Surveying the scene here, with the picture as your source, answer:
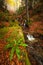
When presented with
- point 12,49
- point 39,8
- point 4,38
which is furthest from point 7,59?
point 39,8

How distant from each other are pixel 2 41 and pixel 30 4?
73.1 ft

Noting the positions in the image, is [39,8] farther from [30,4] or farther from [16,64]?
[16,64]

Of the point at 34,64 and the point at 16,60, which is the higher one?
the point at 16,60

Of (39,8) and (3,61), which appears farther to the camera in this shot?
(39,8)

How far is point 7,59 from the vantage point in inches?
273

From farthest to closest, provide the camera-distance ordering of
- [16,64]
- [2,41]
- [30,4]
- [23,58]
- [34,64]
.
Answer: [30,4], [2,41], [34,64], [23,58], [16,64]

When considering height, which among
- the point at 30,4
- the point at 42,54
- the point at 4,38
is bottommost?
the point at 30,4

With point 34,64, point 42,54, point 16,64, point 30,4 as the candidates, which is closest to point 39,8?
point 30,4

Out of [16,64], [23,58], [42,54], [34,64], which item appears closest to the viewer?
[16,64]

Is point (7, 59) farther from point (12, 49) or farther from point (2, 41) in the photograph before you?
point (2, 41)

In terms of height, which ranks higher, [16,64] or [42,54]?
[16,64]

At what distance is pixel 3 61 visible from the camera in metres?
6.77

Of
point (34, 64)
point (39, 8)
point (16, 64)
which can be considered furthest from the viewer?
point (39, 8)

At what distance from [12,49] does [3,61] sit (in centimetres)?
93
